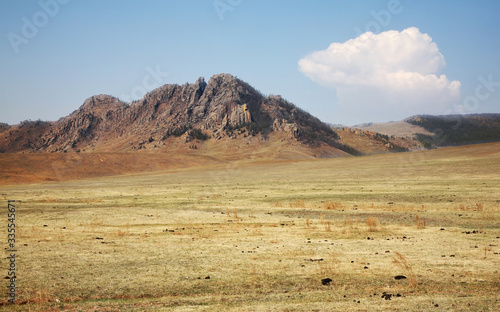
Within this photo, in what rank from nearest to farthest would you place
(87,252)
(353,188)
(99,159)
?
(87,252)
(353,188)
(99,159)

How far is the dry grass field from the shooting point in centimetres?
1344

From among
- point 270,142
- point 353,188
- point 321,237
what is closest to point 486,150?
point 353,188

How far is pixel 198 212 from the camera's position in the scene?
36.2m

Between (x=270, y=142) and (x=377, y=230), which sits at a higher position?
(x=270, y=142)

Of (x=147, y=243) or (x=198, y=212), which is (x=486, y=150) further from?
(x=147, y=243)

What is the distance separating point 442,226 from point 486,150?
71.4m

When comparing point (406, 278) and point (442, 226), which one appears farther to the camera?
point (442, 226)

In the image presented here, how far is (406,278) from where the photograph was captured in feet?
50.5

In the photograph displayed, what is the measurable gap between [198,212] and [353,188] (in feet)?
79.8

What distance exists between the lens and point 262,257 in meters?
19.4

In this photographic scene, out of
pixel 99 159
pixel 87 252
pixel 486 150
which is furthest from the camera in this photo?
pixel 99 159

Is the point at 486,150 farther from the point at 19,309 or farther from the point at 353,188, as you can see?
the point at 19,309

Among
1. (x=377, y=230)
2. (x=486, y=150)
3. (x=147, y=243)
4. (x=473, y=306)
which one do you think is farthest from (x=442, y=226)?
(x=486, y=150)

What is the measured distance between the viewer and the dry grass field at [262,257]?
13438 millimetres
